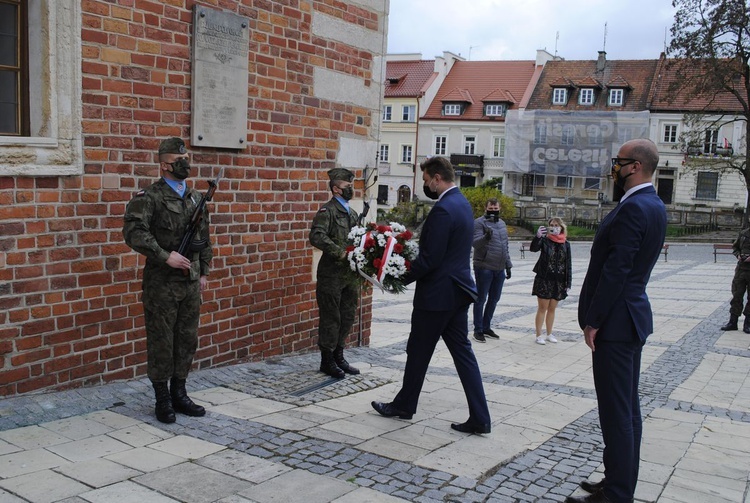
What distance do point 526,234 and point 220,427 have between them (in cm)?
4152

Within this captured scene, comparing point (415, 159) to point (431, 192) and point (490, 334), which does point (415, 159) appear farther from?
point (431, 192)

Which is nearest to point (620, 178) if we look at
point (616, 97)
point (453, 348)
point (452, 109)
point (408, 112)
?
point (453, 348)

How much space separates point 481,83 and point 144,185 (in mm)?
55923

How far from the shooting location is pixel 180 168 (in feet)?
16.9

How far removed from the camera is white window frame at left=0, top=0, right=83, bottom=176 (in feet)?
17.1

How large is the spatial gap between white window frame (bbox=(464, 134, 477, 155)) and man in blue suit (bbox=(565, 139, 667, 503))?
54622mm

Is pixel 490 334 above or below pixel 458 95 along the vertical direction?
below

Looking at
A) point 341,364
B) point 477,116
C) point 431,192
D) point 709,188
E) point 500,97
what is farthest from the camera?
point 477,116

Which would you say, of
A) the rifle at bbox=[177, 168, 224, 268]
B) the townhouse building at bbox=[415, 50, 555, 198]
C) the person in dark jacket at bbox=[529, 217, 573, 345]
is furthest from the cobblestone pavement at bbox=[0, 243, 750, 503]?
the townhouse building at bbox=[415, 50, 555, 198]

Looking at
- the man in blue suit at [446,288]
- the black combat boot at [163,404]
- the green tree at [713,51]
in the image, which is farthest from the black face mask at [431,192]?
the green tree at [713,51]

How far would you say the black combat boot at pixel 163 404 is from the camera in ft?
16.7

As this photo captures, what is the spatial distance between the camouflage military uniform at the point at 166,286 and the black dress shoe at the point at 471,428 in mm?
2097

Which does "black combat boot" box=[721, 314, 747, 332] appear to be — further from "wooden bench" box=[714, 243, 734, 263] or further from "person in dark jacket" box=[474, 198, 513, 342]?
"wooden bench" box=[714, 243, 734, 263]

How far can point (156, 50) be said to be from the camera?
5.95 metres
